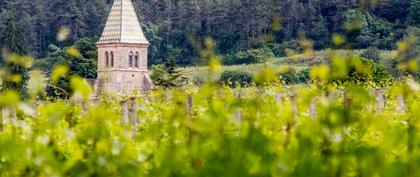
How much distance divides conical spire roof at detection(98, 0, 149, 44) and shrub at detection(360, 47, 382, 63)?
641 inches

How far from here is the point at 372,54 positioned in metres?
74.4

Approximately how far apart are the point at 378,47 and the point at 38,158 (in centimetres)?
7922

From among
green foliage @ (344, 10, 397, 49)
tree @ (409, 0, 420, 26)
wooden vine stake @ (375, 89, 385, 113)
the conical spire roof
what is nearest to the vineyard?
wooden vine stake @ (375, 89, 385, 113)

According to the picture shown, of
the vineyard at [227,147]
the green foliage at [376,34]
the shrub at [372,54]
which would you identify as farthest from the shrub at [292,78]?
the green foliage at [376,34]

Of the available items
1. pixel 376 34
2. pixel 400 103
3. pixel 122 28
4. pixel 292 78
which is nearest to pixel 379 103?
pixel 400 103

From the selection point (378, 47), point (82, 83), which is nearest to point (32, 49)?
point (378, 47)

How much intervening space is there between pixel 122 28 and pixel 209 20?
3122cm

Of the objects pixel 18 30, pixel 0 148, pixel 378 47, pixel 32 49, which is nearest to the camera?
pixel 0 148

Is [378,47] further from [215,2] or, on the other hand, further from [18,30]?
[18,30]

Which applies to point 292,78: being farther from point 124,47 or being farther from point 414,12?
point 414,12

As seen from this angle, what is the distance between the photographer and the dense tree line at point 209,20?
283ft

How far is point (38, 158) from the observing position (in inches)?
155

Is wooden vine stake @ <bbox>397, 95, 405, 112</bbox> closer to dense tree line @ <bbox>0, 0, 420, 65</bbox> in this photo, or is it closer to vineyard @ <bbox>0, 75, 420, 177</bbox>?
vineyard @ <bbox>0, 75, 420, 177</bbox>

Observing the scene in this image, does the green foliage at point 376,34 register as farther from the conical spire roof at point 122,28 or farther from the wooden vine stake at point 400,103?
the wooden vine stake at point 400,103
